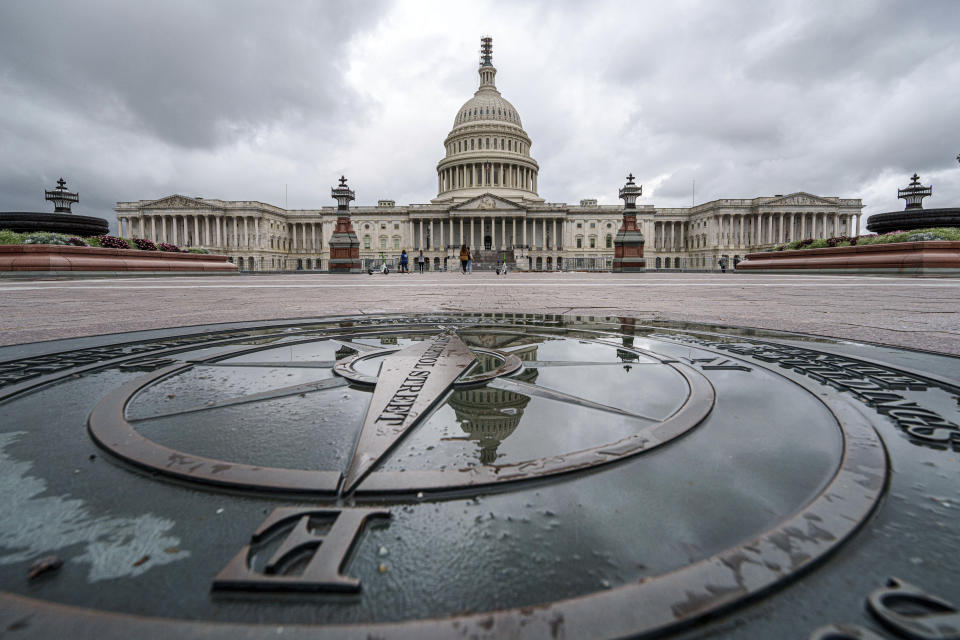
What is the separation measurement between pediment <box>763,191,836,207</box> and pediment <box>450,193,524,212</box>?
129 feet

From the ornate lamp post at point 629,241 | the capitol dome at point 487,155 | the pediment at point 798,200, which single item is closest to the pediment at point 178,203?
the capitol dome at point 487,155

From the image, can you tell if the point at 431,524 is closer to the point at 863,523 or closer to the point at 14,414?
the point at 863,523

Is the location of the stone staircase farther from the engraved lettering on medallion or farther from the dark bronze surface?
the dark bronze surface

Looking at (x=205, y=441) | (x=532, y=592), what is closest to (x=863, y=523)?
(x=532, y=592)

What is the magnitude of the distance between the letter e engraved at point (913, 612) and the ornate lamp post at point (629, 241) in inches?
1157

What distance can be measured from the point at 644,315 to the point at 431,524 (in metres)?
4.04

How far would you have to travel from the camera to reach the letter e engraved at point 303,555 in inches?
26.7

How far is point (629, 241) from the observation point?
1126 inches

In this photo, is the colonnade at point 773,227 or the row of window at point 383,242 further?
→ the row of window at point 383,242

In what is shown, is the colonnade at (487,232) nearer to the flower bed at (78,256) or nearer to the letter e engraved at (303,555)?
the flower bed at (78,256)

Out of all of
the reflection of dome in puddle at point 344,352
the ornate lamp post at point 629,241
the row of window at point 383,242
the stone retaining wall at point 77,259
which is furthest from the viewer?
the row of window at point 383,242

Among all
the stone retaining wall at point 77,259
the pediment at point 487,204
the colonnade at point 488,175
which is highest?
the colonnade at point 488,175

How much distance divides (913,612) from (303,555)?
0.93m

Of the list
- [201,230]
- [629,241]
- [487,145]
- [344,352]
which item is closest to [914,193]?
[629,241]
